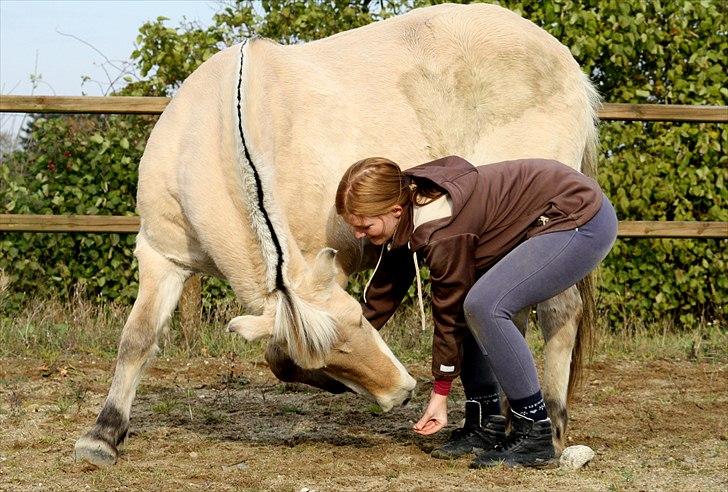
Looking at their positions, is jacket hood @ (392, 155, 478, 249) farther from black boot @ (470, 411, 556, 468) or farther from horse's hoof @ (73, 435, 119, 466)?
horse's hoof @ (73, 435, 119, 466)

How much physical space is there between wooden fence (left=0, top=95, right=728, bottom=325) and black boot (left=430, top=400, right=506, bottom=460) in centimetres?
292

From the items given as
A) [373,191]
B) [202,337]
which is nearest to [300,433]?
[373,191]

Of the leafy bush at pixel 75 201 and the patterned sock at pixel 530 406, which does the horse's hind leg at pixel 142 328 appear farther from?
the leafy bush at pixel 75 201

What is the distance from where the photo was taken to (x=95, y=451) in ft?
14.0

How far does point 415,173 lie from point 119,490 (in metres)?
1.65

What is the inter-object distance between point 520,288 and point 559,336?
0.88 meters

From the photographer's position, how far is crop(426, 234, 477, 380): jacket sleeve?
12.8 feet

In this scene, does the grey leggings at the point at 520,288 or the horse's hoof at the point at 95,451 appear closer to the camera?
the grey leggings at the point at 520,288

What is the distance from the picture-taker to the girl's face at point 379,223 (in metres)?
3.97

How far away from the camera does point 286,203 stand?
4371 mm

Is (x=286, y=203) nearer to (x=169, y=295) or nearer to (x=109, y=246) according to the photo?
(x=169, y=295)

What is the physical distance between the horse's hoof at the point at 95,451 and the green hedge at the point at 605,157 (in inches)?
124

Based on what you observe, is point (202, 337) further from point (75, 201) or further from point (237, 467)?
point (237, 467)

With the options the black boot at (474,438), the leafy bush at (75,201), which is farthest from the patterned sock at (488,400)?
the leafy bush at (75,201)
